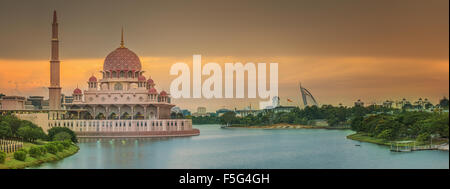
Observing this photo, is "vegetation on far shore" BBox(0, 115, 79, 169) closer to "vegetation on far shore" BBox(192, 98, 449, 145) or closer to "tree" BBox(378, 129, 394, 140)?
"tree" BBox(378, 129, 394, 140)

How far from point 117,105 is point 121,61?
529 centimetres

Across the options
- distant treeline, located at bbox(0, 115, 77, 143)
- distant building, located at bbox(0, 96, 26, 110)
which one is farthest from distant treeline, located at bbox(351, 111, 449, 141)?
distant building, located at bbox(0, 96, 26, 110)

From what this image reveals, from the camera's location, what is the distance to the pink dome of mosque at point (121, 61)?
73562 millimetres

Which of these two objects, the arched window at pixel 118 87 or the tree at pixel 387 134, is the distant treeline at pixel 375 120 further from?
the arched window at pixel 118 87

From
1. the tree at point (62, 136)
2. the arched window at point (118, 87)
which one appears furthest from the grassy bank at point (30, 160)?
the arched window at point (118, 87)

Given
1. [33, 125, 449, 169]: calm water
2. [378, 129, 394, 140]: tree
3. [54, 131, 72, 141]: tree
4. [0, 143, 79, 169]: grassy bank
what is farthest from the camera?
[378, 129, 394, 140]: tree

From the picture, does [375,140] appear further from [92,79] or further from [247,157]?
[92,79]

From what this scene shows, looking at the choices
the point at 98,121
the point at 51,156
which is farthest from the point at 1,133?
the point at 98,121

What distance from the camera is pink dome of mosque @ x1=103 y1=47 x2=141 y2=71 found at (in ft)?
241

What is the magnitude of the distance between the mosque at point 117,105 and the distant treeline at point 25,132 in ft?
43.0

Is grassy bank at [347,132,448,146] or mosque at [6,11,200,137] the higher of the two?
mosque at [6,11,200,137]

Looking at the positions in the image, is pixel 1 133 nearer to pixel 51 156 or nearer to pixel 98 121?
pixel 51 156

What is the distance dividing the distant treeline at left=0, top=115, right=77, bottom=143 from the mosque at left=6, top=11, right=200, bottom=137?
1310 centimetres
